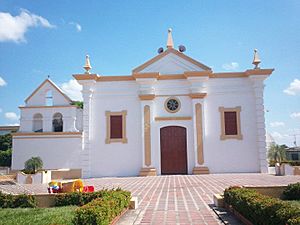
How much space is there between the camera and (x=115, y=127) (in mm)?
19219

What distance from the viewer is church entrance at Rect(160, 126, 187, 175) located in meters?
18.8

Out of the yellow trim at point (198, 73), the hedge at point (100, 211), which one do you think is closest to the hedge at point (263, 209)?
the hedge at point (100, 211)

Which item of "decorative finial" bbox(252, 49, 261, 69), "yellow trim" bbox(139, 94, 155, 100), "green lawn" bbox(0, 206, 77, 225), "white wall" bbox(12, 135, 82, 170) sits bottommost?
"green lawn" bbox(0, 206, 77, 225)

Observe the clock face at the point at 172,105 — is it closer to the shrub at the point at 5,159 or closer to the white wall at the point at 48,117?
the white wall at the point at 48,117

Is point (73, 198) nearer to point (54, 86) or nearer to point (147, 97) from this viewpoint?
point (147, 97)

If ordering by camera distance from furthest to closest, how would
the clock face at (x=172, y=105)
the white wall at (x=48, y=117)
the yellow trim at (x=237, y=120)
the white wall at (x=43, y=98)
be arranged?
the white wall at (x=43, y=98) → the white wall at (x=48, y=117) → the clock face at (x=172, y=105) → the yellow trim at (x=237, y=120)

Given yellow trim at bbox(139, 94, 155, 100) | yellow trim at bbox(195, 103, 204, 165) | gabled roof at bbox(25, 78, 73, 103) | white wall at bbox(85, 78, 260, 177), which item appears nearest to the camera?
yellow trim at bbox(195, 103, 204, 165)

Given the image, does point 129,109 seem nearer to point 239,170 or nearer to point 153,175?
point 153,175

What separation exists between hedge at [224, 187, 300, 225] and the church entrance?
11778 mm

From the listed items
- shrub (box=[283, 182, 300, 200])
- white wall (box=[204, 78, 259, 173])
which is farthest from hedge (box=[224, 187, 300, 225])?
white wall (box=[204, 78, 259, 173])

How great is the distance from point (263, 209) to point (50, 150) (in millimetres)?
18112

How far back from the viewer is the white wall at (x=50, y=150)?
2078cm

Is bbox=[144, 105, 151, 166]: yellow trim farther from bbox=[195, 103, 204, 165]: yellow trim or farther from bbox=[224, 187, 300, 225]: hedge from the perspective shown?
bbox=[224, 187, 300, 225]: hedge

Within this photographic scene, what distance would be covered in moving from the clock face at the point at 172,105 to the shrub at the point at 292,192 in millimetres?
11188
